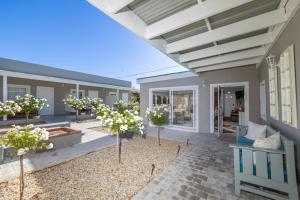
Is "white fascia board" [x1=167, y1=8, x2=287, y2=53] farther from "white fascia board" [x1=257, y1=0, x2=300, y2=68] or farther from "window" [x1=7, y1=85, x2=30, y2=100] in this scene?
"window" [x1=7, y1=85, x2=30, y2=100]

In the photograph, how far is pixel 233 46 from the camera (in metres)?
3.66

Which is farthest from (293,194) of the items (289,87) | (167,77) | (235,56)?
(167,77)

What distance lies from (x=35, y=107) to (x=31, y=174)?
5864 millimetres

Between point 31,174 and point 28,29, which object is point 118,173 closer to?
point 31,174

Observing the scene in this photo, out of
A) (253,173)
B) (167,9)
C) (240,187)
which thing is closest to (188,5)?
(167,9)

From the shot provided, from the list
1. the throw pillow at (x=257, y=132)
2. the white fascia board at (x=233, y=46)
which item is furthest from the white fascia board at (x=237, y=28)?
the throw pillow at (x=257, y=132)

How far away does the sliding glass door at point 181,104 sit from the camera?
6.81 m

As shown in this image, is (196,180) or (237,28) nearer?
(196,180)

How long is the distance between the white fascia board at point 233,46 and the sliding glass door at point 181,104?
8.55 feet

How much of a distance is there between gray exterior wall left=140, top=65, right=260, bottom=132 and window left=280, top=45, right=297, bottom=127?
3.11 metres

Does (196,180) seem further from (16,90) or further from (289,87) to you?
(16,90)

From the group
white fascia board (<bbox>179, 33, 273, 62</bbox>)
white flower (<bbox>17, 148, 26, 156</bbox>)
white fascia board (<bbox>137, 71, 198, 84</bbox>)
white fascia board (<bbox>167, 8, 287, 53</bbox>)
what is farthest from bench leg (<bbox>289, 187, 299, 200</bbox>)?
white fascia board (<bbox>137, 71, 198, 84</bbox>)

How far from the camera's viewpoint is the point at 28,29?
347 inches

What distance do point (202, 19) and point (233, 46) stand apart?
1734 mm
